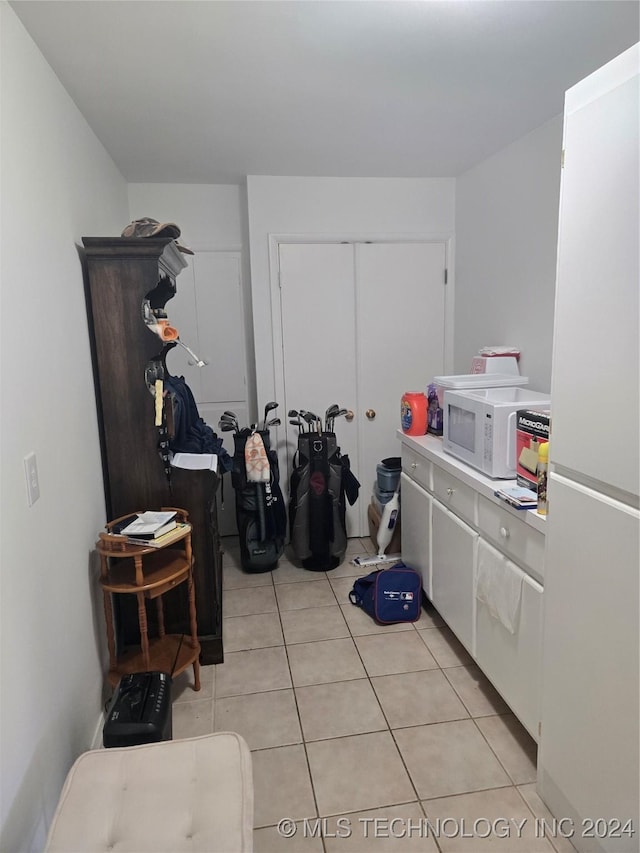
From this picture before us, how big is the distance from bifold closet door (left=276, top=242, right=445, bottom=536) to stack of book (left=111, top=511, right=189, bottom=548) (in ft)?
5.19

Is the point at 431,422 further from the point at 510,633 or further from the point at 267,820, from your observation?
the point at 267,820

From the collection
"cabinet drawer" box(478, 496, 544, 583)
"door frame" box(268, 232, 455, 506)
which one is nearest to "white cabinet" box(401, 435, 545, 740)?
"cabinet drawer" box(478, 496, 544, 583)

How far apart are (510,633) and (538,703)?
238 millimetres

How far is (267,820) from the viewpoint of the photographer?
172 cm

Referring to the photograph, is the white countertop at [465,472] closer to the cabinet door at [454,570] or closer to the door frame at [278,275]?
the cabinet door at [454,570]

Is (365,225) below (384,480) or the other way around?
the other way around

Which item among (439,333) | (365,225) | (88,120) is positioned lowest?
(439,333)

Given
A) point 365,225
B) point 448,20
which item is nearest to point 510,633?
point 448,20

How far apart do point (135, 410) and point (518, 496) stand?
1517 mm

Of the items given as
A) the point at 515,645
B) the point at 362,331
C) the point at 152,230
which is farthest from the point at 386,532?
the point at 152,230

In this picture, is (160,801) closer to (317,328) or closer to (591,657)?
(591,657)

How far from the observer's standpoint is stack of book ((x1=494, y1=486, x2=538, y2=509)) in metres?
1.82

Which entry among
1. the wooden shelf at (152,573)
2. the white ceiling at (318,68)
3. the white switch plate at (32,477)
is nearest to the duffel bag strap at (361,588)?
the wooden shelf at (152,573)

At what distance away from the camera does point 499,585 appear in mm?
2004
